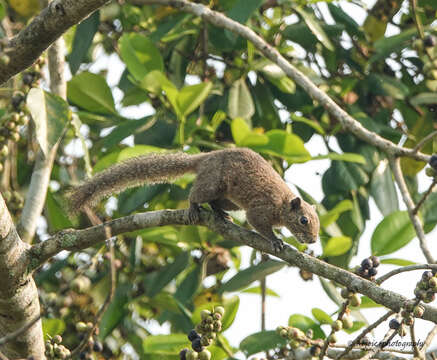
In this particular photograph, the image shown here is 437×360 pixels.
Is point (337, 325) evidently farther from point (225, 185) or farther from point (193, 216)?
point (225, 185)

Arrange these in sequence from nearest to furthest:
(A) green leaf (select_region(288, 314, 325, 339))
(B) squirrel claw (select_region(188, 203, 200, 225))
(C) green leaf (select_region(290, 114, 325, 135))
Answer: (B) squirrel claw (select_region(188, 203, 200, 225)) < (A) green leaf (select_region(288, 314, 325, 339)) < (C) green leaf (select_region(290, 114, 325, 135))

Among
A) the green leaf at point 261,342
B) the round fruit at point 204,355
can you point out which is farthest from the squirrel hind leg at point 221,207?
the round fruit at point 204,355

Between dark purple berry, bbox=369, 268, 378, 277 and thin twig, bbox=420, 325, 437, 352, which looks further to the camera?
dark purple berry, bbox=369, 268, 378, 277

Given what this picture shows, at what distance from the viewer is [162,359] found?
13.7ft

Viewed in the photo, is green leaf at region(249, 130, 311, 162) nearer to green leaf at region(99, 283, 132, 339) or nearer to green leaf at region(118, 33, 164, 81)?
green leaf at region(118, 33, 164, 81)

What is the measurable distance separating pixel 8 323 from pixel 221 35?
2.58m

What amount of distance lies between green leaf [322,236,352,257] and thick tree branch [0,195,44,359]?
1701mm

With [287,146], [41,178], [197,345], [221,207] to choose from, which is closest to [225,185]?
[221,207]

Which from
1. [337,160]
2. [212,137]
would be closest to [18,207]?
[212,137]

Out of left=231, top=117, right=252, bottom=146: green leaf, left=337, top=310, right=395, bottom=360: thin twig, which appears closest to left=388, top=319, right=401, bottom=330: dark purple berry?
left=337, top=310, right=395, bottom=360: thin twig

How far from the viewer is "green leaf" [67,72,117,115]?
198 inches

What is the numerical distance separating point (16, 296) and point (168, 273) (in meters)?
1.57

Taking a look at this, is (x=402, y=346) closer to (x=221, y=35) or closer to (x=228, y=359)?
(x=228, y=359)

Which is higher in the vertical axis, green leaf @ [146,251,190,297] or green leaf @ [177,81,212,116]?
green leaf @ [177,81,212,116]
